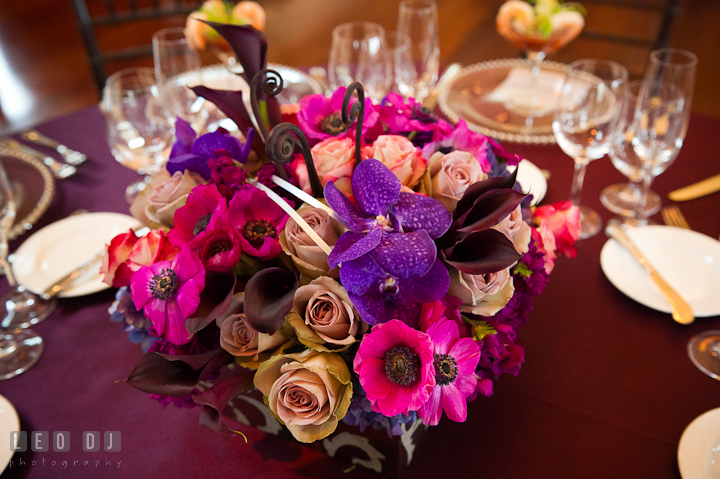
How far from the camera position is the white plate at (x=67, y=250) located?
0.91 m

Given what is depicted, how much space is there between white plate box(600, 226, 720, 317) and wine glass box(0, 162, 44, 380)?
93 cm

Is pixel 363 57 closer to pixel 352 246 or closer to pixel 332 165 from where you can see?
pixel 332 165

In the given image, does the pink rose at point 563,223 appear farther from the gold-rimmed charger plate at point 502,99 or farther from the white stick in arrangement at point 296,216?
the gold-rimmed charger plate at point 502,99

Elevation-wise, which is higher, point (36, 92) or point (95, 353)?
point (95, 353)

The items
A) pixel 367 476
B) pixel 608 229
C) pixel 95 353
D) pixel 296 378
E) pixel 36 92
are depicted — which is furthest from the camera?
pixel 36 92

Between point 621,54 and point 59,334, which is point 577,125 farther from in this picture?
point 621,54

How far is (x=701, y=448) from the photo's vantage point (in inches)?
26.2

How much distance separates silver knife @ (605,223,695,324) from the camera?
0.83m

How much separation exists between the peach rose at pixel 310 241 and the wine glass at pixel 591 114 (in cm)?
63

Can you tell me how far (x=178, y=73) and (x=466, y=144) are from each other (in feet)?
2.84

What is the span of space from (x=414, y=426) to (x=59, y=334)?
59cm

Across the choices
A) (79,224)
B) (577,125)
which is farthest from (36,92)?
(577,125)

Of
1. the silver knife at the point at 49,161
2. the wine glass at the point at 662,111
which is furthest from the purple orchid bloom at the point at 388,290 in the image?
the silver knife at the point at 49,161

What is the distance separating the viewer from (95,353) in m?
0.82
